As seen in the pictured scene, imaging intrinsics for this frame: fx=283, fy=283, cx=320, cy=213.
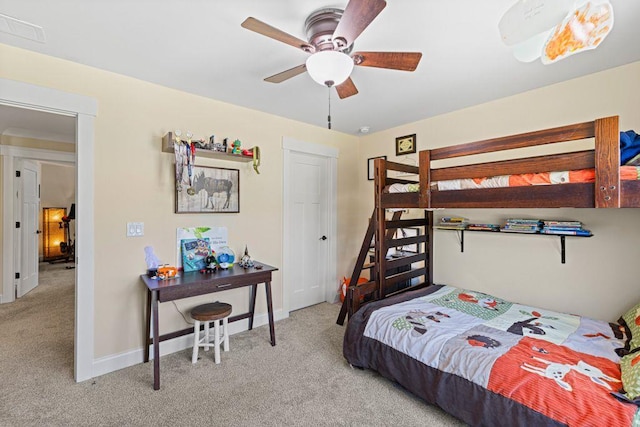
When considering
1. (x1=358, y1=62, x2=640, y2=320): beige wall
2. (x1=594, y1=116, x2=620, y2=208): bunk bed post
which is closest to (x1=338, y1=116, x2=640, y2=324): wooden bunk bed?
(x1=594, y1=116, x2=620, y2=208): bunk bed post

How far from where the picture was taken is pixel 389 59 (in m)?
1.67

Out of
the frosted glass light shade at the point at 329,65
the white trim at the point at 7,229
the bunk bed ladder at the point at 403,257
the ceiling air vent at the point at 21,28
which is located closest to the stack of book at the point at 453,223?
the bunk bed ladder at the point at 403,257

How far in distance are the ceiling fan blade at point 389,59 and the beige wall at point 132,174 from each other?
174 cm

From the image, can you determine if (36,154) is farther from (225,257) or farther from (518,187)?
(518,187)

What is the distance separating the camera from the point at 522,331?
1967mm

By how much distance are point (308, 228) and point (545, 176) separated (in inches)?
103

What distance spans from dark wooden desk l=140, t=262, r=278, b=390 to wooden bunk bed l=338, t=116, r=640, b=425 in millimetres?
930

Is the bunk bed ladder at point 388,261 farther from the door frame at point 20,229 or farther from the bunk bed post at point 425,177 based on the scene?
the door frame at point 20,229

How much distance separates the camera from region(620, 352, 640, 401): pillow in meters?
1.25

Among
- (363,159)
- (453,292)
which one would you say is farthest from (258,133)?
(453,292)

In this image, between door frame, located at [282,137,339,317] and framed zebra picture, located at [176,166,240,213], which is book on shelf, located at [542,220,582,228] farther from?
framed zebra picture, located at [176,166,240,213]

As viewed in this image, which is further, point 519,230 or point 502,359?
point 519,230

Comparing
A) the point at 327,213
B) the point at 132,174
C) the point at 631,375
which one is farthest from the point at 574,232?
the point at 132,174

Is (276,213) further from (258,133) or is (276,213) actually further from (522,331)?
(522,331)
